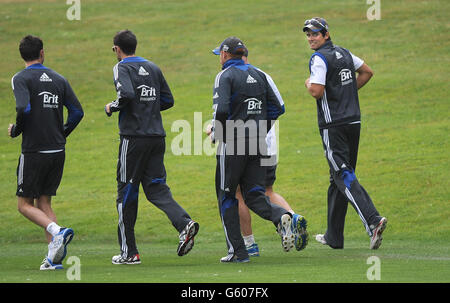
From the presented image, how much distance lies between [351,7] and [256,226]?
20.5 metres

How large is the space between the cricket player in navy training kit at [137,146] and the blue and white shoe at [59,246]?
831mm

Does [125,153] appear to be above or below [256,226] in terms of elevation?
above

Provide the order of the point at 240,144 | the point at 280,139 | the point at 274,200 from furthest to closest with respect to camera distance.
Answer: the point at 280,139 → the point at 274,200 → the point at 240,144

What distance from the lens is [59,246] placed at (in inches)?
371

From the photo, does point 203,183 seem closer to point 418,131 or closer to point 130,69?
point 418,131

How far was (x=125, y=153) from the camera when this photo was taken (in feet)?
33.0

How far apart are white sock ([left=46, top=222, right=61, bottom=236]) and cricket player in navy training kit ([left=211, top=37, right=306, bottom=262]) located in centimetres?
184

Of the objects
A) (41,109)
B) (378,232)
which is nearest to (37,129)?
(41,109)

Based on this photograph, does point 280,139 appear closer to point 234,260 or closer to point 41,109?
point 234,260

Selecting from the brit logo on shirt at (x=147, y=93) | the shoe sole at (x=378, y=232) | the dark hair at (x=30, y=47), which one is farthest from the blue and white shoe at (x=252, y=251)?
the dark hair at (x=30, y=47)

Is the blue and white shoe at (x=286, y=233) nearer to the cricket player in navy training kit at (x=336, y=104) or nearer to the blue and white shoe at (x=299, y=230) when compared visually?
the blue and white shoe at (x=299, y=230)

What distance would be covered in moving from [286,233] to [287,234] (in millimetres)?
15
